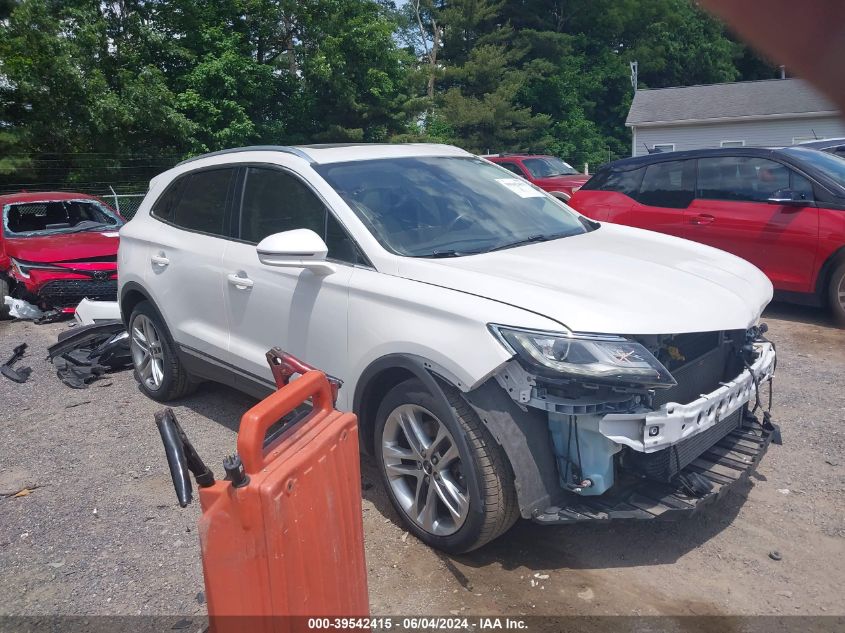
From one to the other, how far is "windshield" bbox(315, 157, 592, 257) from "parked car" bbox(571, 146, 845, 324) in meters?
3.07

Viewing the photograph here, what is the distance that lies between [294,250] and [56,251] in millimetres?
6367

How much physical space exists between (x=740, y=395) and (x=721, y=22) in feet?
9.38

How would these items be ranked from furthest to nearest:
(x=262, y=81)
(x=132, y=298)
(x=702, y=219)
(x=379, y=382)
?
(x=262, y=81) < (x=702, y=219) < (x=132, y=298) < (x=379, y=382)

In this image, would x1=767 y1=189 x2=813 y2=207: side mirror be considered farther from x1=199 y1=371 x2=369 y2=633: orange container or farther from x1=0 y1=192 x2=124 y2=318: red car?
x1=0 y1=192 x2=124 y2=318: red car

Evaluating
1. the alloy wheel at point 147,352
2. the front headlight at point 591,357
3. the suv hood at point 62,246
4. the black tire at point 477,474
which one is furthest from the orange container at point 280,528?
the suv hood at point 62,246

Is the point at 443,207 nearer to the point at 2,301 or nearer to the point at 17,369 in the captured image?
the point at 17,369

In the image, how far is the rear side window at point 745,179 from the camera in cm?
696

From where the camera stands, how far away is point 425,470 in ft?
11.0

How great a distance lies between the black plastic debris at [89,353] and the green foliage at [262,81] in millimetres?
14129

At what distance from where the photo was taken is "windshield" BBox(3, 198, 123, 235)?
9.54 meters

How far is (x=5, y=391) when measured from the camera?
Answer: 626 centimetres

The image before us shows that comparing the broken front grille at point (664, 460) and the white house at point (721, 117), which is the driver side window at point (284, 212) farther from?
the white house at point (721, 117)

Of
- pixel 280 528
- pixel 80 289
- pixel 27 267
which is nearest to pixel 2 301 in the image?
pixel 27 267

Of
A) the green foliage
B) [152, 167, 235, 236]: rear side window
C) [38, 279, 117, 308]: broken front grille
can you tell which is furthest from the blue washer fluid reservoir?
the green foliage
